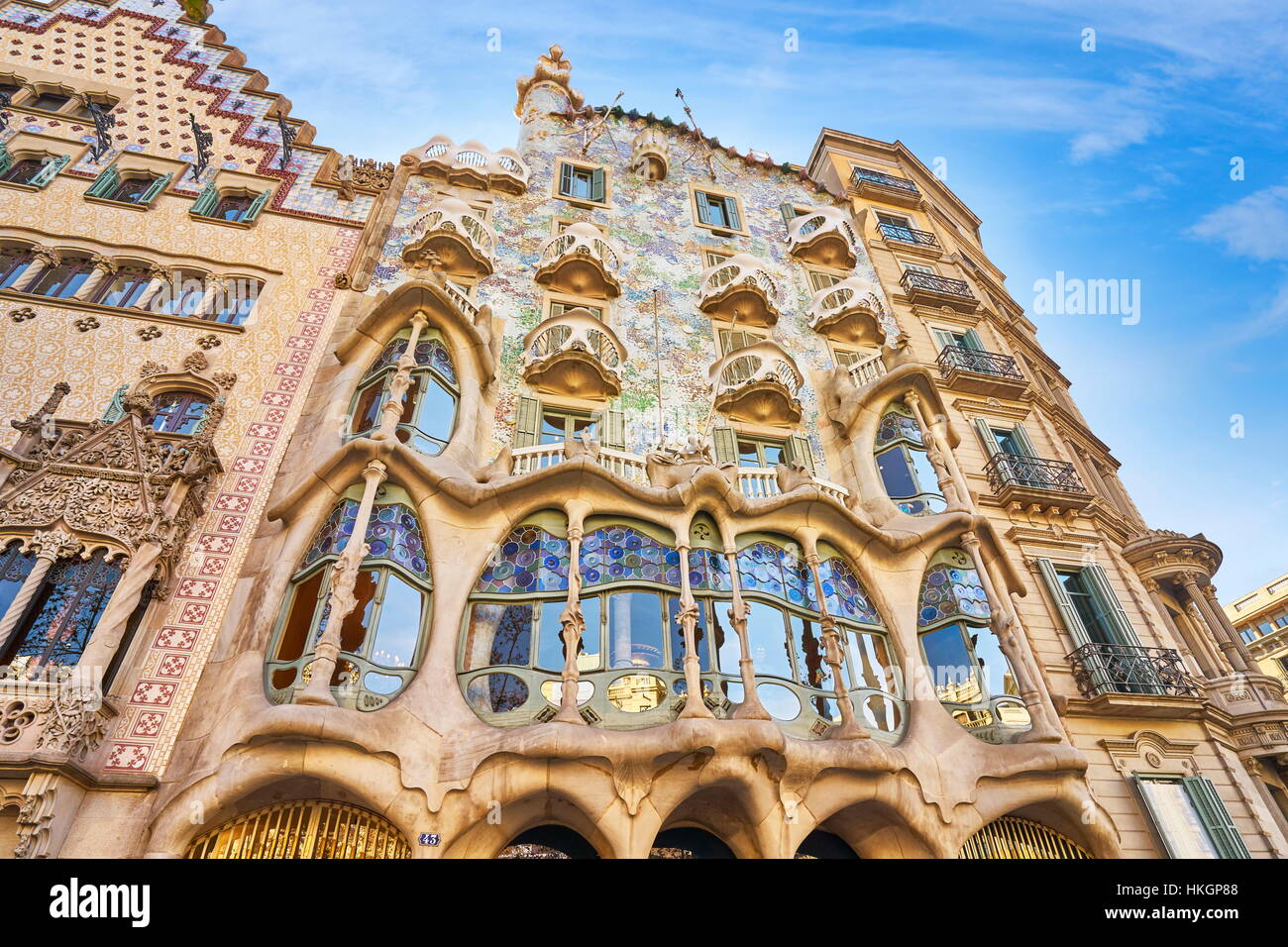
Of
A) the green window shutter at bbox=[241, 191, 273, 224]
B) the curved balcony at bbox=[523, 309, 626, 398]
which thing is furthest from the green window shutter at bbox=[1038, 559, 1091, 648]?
the green window shutter at bbox=[241, 191, 273, 224]

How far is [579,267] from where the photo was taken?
57.3ft

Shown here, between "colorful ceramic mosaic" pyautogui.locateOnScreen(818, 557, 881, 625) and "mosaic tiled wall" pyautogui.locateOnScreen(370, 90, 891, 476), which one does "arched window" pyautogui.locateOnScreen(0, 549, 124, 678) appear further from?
"colorful ceramic mosaic" pyautogui.locateOnScreen(818, 557, 881, 625)

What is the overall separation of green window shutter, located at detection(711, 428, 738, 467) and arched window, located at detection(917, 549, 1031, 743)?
14.6 ft

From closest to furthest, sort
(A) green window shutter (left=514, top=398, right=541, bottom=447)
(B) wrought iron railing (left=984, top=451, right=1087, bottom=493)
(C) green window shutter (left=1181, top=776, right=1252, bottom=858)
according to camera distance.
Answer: (C) green window shutter (left=1181, top=776, right=1252, bottom=858) < (A) green window shutter (left=514, top=398, right=541, bottom=447) < (B) wrought iron railing (left=984, top=451, right=1087, bottom=493)

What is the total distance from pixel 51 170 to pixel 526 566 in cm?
1502

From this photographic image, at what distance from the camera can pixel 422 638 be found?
10523 mm

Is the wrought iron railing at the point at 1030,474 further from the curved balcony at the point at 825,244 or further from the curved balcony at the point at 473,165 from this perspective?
the curved balcony at the point at 473,165

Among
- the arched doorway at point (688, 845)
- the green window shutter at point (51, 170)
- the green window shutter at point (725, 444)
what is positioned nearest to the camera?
the arched doorway at point (688, 845)

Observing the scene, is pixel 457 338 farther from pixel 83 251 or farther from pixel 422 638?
pixel 83 251

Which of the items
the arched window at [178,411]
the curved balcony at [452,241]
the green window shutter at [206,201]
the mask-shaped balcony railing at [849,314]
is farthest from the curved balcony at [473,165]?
the arched window at [178,411]

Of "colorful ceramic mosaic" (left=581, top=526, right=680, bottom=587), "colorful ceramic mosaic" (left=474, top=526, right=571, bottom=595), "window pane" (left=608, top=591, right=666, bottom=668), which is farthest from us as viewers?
"colorful ceramic mosaic" (left=581, top=526, right=680, bottom=587)

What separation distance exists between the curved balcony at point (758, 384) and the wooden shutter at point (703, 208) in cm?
743

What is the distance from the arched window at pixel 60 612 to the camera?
945cm

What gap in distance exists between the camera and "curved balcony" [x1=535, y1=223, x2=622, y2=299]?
57.0ft
